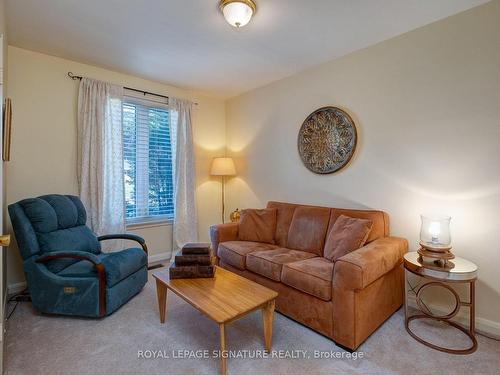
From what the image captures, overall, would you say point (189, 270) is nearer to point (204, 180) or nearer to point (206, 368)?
point (206, 368)

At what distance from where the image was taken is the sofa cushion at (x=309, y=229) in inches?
106

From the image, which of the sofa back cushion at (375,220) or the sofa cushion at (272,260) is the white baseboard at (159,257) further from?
the sofa back cushion at (375,220)

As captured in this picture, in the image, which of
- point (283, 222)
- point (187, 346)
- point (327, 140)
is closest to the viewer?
point (187, 346)

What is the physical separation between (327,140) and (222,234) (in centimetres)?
163

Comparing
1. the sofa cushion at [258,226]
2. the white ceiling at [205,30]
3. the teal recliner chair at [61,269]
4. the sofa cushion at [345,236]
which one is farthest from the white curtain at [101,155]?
the sofa cushion at [345,236]

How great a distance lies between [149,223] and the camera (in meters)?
3.66

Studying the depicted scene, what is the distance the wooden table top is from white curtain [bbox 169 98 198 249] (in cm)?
172

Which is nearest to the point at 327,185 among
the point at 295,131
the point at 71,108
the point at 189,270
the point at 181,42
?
the point at 295,131

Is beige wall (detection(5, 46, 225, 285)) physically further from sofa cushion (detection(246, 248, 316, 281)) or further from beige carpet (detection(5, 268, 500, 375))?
sofa cushion (detection(246, 248, 316, 281))

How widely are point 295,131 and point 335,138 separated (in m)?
0.60

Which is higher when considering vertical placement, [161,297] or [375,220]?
[375,220]

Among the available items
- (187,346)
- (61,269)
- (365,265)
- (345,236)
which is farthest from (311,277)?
(61,269)

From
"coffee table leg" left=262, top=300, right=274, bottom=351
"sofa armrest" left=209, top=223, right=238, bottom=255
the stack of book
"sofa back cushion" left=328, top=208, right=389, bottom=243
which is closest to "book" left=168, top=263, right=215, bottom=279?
the stack of book

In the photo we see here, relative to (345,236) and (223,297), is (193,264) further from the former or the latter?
(345,236)
